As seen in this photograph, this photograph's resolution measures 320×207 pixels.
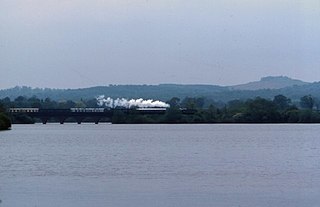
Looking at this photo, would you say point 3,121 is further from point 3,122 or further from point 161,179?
point 161,179

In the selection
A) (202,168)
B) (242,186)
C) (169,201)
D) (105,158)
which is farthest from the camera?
(105,158)

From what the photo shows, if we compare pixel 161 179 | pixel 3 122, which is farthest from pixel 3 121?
pixel 161 179

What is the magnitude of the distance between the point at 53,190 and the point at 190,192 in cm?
715

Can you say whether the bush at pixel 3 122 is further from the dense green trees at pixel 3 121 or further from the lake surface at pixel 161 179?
the lake surface at pixel 161 179

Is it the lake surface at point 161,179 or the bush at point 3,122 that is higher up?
the bush at point 3,122

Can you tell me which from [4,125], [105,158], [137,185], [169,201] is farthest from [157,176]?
[4,125]

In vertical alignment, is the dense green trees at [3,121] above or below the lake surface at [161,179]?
above

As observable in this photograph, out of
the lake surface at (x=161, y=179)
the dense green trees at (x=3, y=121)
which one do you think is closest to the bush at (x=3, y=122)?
the dense green trees at (x=3, y=121)

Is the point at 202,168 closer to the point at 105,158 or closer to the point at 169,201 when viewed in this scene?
the point at 105,158

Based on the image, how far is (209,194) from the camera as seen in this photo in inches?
1730

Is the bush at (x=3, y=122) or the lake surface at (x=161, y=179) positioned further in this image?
the bush at (x=3, y=122)

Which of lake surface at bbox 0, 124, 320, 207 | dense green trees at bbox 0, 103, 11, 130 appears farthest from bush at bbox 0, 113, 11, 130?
lake surface at bbox 0, 124, 320, 207

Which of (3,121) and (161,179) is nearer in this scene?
(161,179)

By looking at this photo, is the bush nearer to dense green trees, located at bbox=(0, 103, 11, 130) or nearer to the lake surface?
dense green trees, located at bbox=(0, 103, 11, 130)
